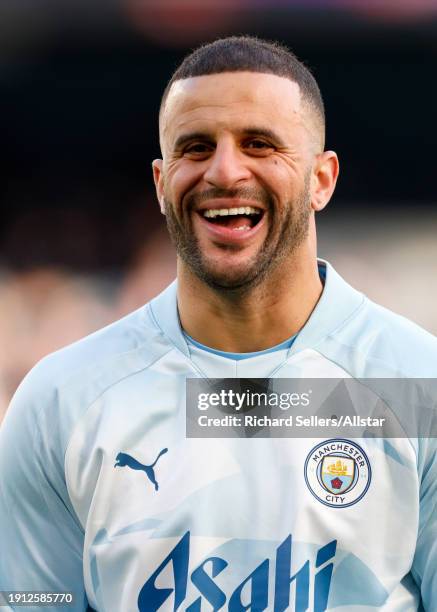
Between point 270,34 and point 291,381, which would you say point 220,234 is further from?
point 270,34

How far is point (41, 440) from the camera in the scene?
1403 millimetres

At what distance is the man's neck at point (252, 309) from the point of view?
4.57 feet

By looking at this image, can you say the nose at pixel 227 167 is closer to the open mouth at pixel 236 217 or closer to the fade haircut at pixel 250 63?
the open mouth at pixel 236 217

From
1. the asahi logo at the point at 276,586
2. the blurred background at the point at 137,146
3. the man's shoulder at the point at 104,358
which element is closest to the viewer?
the asahi logo at the point at 276,586

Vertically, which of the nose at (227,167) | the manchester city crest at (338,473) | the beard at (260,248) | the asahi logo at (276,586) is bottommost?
the asahi logo at (276,586)

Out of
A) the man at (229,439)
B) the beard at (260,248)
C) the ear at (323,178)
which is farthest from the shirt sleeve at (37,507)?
the ear at (323,178)

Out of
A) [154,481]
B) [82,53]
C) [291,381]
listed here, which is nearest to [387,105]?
[82,53]

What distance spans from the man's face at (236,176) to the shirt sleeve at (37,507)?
0.37 meters

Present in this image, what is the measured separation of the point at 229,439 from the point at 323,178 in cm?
50

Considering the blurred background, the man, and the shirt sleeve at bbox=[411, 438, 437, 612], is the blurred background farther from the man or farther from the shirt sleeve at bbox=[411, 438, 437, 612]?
the shirt sleeve at bbox=[411, 438, 437, 612]

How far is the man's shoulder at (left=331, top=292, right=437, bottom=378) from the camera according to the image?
1.36 metres

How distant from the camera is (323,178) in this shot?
1.49 m

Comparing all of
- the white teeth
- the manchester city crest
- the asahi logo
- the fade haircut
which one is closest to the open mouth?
the white teeth
